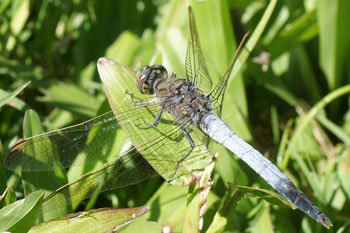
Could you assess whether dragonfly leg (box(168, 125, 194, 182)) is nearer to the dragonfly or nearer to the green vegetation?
the dragonfly

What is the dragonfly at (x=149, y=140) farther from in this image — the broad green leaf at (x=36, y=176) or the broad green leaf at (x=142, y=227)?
the broad green leaf at (x=142, y=227)

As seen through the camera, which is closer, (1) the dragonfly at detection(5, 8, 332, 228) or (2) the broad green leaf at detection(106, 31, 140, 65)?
(1) the dragonfly at detection(5, 8, 332, 228)

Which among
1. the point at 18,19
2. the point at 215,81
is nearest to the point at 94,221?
the point at 215,81

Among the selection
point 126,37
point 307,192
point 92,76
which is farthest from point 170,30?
point 307,192

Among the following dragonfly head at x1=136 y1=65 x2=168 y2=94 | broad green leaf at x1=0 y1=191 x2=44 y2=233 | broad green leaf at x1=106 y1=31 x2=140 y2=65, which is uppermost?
broad green leaf at x1=106 y1=31 x2=140 y2=65

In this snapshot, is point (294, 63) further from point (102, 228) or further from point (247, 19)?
point (102, 228)

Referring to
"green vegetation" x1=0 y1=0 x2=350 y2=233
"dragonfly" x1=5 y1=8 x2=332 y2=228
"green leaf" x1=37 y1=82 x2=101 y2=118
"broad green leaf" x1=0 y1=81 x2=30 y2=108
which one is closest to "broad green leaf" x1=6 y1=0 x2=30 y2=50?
"green vegetation" x1=0 y1=0 x2=350 y2=233
